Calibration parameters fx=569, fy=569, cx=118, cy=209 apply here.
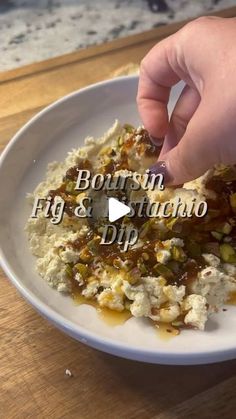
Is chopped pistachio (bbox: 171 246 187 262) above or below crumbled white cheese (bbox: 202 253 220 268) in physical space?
above

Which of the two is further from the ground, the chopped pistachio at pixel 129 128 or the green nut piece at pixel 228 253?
the chopped pistachio at pixel 129 128

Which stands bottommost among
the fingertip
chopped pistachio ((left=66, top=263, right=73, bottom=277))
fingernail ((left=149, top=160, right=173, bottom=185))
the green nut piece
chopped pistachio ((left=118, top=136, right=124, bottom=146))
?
chopped pistachio ((left=66, top=263, right=73, bottom=277))

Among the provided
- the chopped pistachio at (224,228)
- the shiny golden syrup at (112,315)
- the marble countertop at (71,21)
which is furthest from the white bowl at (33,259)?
the marble countertop at (71,21)

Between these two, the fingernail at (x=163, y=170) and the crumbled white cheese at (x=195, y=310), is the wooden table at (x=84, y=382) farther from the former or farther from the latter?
the fingernail at (x=163, y=170)

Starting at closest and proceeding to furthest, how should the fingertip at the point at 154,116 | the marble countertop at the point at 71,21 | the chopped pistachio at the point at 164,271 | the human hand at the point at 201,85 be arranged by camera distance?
1. the human hand at the point at 201,85
2. the chopped pistachio at the point at 164,271
3. the fingertip at the point at 154,116
4. the marble countertop at the point at 71,21

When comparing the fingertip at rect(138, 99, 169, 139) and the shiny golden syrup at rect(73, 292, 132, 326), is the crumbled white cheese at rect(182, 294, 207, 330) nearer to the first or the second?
the shiny golden syrup at rect(73, 292, 132, 326)

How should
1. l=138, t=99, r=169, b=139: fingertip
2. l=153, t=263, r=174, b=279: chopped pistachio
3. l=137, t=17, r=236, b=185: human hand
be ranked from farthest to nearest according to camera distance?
l=138, t=99, r=169, b=139: fingertip
l=153, t=263, r=174, b=279: chopped pistachio
l=137, t=17, r=236, b=185: human hand

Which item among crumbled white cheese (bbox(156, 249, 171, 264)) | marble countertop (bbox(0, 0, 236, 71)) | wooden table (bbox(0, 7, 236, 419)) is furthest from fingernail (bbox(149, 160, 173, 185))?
marble countertop (bbox(0, 0, 236, 71))

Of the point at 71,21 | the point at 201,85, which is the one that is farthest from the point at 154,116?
the point at 71,21
